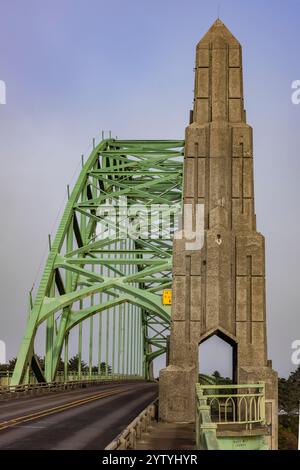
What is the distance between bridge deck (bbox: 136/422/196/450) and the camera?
1923cm

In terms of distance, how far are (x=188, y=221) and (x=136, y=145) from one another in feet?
138

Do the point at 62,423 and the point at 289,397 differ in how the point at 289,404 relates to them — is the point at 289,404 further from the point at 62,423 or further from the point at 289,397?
the point at 62,423

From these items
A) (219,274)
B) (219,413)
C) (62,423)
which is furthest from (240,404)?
(62,423)

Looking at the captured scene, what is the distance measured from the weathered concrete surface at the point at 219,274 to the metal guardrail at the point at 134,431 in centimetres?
102

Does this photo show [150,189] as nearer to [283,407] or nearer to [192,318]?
[192,318]

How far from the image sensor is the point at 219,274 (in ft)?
89.6

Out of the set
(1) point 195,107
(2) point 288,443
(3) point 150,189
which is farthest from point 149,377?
(1) point 195,107

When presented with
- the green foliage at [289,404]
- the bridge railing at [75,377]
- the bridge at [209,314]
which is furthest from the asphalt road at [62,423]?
the green foliage at [289,404]

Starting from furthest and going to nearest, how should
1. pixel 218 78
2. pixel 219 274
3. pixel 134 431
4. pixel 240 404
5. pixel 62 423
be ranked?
1. pixel 218 78
2. pixel 219 274
3. pixel 62 423
4. pixel 240 404
5. pixel 134 431

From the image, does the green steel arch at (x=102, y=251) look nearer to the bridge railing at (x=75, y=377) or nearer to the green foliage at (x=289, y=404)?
the bridge railing at (x=75, y=377)

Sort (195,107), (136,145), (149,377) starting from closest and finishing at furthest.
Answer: (195,107) → (136,145) → (149,377)

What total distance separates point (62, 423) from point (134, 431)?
692 cm

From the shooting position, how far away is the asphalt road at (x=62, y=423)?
768 inches
